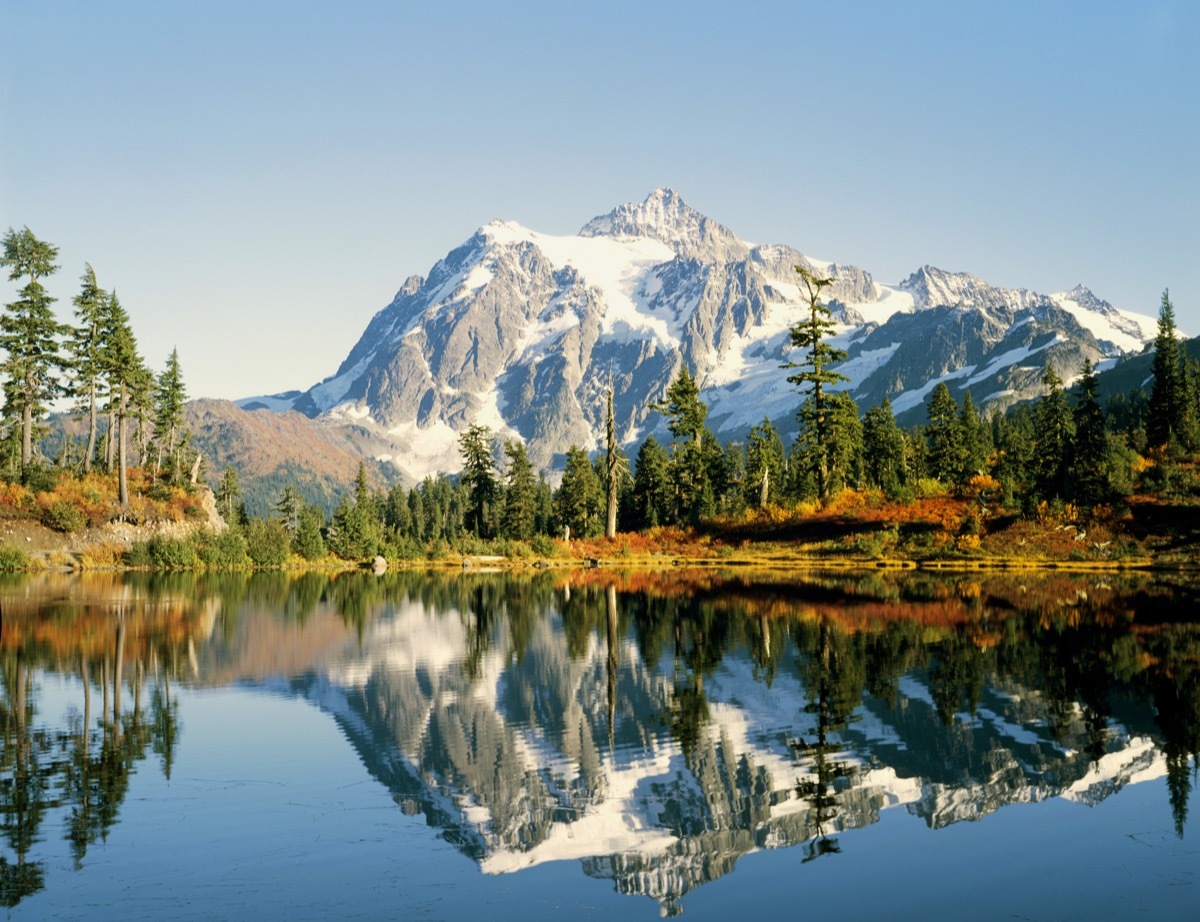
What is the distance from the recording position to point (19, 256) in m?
85.1

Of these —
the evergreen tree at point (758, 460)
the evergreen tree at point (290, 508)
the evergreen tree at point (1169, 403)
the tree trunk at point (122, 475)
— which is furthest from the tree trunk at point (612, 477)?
the evergreen tree at point (290, 508)

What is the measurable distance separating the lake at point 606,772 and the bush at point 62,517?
43772mm

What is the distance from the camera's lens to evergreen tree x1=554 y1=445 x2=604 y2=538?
11650 centimetres

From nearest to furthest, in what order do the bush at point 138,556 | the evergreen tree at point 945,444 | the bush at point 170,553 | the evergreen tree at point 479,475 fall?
the bush at point 138,556 < the bush at point 170,553 < the evergreen tree at point 945,444 < the evergreen tree at point 479,475

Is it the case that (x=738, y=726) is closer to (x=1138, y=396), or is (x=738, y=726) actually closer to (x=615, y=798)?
(x=615, y=798)

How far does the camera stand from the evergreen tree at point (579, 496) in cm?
11650

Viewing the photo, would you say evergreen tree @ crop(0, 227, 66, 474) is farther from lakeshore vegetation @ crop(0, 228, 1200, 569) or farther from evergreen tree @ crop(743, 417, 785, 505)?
evergreen tree @ crop(743, 417, 785, 505)

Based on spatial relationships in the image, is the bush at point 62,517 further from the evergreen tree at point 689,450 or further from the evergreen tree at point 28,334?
the evergreen tree at point 689,450

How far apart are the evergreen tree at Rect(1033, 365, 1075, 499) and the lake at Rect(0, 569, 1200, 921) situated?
149 feet

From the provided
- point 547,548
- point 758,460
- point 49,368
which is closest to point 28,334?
point 49,368

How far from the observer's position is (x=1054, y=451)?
3406 inches

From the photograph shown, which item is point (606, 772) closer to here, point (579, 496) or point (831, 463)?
point (831, 463)

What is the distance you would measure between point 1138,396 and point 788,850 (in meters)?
200

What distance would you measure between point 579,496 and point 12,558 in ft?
190
